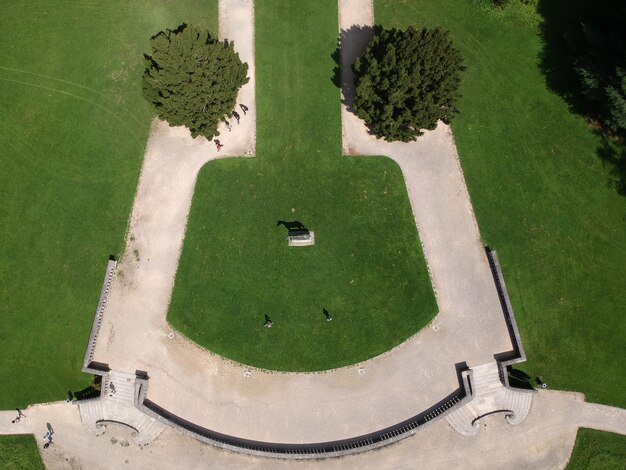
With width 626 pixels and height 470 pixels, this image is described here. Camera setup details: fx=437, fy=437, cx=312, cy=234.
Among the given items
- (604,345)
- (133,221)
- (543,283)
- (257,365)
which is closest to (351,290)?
(257,365)

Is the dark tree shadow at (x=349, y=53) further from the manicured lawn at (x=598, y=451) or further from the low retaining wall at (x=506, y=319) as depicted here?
the manicured lawn at (x=598, y=451)

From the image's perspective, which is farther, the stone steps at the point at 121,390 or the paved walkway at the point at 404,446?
the stone steps at the point at 121,390

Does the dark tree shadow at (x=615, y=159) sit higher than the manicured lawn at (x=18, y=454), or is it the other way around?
the dark tree shadow at (x=615, y=159)

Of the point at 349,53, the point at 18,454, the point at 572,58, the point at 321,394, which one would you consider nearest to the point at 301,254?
the point at 321,394

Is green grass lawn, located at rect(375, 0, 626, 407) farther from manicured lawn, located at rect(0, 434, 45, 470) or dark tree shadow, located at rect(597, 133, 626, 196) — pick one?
manicured lawn, located at rect(0, 434, 45, 470)

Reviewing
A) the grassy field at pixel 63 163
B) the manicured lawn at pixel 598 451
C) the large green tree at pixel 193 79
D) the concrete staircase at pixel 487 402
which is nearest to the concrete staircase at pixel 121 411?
the grassy field at pixel 63 163

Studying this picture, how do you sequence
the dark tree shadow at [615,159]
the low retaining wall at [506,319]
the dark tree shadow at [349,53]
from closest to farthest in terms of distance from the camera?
the low retaining wall at [506,319]
the dark tree shadow at [615,159]
the dark tree shadow at [349,53]

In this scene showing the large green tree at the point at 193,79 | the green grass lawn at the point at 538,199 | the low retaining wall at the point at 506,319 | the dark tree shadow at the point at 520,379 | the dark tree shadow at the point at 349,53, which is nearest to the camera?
the large green tree at the point at 193,79
